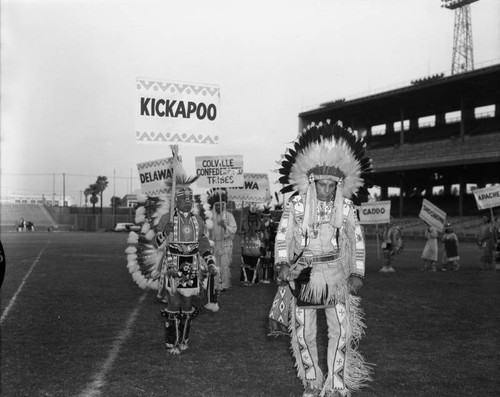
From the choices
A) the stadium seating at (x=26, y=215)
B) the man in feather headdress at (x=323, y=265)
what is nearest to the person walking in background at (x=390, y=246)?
the man in feather headdress at (x=323, y=265)

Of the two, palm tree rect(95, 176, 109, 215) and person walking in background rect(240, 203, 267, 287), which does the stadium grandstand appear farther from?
palm tree rect(95, 176, 109, 215)

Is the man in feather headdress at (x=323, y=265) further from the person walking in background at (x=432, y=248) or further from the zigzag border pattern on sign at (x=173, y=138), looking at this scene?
the person walking in background at (x=432, y=248)

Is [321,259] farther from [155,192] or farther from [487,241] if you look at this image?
[487,241]

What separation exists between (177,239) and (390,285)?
26.7 ft

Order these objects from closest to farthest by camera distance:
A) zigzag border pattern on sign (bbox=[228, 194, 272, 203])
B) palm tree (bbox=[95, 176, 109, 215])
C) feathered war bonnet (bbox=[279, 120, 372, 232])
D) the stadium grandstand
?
feathered war bonnet (bbox=[279, 120, 372, 232])
zigzag border pattern on sign (bbox=[228, 194, 272, 203])
the stadium grandstand
palm tree (bbox=[95, 176, 109, 215])

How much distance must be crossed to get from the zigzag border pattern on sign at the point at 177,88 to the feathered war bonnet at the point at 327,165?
2.99 meters

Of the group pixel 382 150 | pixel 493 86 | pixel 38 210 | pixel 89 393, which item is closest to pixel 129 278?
pixel 89 393

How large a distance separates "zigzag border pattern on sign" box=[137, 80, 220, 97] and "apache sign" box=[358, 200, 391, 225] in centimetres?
1124

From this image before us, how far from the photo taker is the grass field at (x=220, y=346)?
539 cm

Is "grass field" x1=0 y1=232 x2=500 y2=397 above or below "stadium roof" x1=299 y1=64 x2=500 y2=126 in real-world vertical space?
below

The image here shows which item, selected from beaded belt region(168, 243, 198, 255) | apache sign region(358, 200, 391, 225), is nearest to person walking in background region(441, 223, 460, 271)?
apache sign region(358, 200, 391, 225)

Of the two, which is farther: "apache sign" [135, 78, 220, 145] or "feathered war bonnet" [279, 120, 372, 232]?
"apache sign" [135, 78, 220, 145]

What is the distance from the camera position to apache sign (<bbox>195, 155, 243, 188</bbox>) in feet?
44.7

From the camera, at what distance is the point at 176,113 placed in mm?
8148
